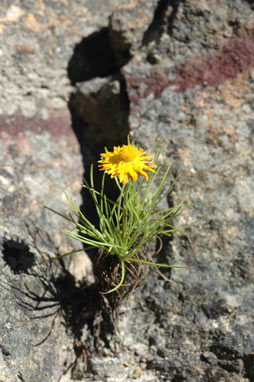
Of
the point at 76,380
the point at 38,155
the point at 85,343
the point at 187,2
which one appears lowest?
the point at 76,380

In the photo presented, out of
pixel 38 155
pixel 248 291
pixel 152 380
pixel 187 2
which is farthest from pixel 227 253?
pixel 187 2

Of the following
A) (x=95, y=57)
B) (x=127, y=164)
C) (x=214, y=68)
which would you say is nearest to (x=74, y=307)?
(x=127, y=164)

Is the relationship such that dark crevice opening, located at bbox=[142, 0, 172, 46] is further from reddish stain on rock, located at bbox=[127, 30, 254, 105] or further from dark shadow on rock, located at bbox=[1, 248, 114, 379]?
dark shadow on rock, located at bbox=[1, 248, 114, 379]

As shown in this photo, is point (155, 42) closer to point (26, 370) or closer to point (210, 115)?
point (210, 115)

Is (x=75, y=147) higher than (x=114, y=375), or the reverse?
(x=75, y=147)

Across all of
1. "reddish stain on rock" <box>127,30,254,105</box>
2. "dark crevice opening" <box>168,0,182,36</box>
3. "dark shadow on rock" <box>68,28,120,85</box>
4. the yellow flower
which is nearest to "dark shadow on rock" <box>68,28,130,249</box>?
"dark shadow on rock" <box>68,28,120,85</box>

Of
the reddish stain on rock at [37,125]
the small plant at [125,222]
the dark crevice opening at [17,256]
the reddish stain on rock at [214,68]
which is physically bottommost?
the dark crevice opening at [17,256]

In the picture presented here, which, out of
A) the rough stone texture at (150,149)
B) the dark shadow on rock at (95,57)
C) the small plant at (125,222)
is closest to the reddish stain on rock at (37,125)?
the rough stone texture at (150,149)

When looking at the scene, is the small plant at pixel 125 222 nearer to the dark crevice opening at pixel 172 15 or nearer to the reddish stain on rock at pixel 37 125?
the reddish stain on rock at pixel 37 125

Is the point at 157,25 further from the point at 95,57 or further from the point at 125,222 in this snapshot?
the point at 125,222
